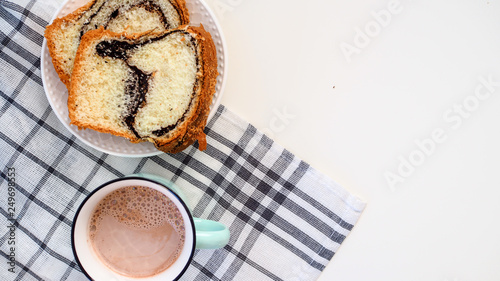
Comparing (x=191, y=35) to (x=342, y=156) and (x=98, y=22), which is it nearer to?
(x=98, y=22)

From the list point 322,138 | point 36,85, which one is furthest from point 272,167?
point 36,85

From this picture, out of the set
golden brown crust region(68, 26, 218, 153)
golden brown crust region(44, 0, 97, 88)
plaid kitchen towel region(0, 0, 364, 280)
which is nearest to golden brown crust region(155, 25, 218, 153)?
golden brown crust region(68, 26, 218, 153)

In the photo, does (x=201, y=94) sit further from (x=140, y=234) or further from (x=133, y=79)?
(x=140, y=234)

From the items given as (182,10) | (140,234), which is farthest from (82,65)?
(140,234)

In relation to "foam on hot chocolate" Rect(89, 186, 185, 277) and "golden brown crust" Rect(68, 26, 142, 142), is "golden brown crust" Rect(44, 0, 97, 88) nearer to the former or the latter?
"golden brown crust" Rect(68, 26, 142, 142)

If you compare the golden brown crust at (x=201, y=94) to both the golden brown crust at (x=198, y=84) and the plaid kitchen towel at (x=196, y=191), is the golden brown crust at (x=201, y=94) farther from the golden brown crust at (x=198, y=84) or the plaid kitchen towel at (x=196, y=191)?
the plaid kitchen towel at (x=196, y=191)

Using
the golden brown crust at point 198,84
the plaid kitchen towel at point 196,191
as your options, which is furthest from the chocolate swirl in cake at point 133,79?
the plaid kitchen towel at point 196,191
